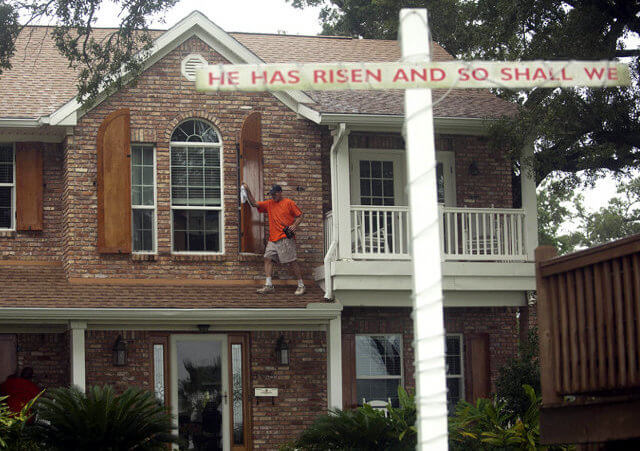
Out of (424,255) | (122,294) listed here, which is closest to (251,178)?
(122,294)

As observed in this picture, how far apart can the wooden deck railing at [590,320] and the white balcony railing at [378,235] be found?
541 cm

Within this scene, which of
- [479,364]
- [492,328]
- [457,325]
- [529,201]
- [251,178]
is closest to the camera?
[251,178]

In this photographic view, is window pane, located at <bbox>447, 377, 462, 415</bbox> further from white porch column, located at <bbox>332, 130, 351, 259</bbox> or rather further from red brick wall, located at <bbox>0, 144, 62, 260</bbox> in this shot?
red brick wall, located at <bbox>0, 144, 62, 260</bbox>

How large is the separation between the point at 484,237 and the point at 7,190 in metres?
7.24

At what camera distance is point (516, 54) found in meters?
16.4

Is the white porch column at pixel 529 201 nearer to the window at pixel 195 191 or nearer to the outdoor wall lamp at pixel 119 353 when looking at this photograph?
the window at pixel 195 191

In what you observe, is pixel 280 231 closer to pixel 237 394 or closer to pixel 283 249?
pixel 283 249

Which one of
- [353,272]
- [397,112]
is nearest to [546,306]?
[353,272]

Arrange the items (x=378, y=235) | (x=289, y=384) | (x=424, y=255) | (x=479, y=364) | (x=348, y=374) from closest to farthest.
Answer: (x=424, y=255) → (x=378, y=235) → (x=289, y=384) → (x=348, y=374) → (x=479, y=364)

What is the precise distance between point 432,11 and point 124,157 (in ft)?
31.3

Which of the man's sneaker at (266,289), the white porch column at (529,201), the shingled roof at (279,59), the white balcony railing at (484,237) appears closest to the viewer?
the man's sneaker at (266,289)

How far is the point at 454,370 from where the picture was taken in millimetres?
17969

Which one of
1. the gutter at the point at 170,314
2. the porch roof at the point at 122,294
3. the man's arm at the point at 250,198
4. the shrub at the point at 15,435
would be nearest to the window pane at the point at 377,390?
the gutter at the point at 170,314

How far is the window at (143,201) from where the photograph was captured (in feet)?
54.9
